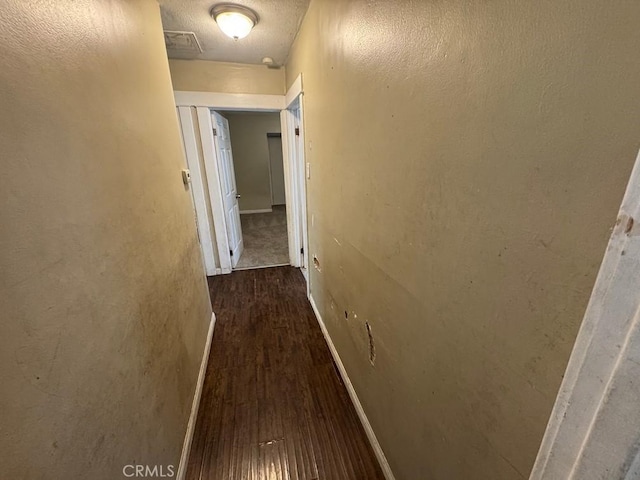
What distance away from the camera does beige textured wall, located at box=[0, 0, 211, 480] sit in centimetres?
51

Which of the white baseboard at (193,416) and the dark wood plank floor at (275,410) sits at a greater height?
the white baseboard at (193,416)

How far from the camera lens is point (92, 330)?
2.29ft

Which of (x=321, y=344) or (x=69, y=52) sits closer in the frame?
(x=69, y=52)

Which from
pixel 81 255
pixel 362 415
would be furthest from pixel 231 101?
pixel 362 415

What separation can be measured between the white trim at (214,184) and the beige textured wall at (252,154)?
11.0ft

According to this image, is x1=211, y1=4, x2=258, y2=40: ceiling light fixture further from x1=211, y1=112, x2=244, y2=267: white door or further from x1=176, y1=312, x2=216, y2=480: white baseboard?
x1=176, y1=312, x2=216, y2=480: white baseboard

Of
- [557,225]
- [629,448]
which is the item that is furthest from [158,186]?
[629,448]

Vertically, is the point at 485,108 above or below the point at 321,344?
above

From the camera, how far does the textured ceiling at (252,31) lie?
A: 1.69 m

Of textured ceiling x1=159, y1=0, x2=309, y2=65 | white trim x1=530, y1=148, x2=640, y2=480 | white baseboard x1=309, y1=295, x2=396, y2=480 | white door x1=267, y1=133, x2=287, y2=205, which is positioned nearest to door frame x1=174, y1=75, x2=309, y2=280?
textured ceiling x1=159, y1=0, x2=309, y2=65

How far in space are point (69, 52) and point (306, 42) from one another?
1584 millimetres

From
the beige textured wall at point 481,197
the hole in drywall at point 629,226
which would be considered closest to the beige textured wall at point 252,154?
the beige textured wall at point 481,197

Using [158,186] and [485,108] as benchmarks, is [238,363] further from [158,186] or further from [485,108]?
[485,108]

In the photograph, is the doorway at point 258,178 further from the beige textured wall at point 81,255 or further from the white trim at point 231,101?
the beige textured wall at point 81,255
